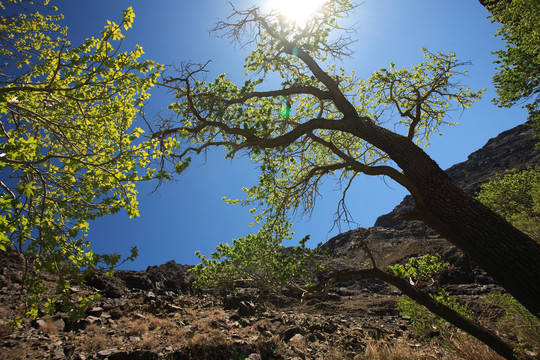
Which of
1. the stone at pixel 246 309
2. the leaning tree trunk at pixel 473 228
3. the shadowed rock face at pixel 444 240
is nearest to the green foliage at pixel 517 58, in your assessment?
the leaning tree trunk at pixel 473 228

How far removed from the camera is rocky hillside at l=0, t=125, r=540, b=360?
9.03 metres

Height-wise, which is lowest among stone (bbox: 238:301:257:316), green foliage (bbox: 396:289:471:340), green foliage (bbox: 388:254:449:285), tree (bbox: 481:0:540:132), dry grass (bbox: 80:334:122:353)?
green foliage (bbox: 396:289:471:340)

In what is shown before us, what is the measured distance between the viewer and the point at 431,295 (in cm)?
594

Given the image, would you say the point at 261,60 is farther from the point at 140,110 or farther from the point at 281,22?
the point at 140,110

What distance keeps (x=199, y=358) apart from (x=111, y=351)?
325cm

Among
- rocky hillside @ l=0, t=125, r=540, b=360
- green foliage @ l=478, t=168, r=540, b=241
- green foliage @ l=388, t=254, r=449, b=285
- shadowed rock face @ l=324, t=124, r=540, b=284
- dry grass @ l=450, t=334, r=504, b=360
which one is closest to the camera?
dry grass @ l=450, t=334, r=504, b=360

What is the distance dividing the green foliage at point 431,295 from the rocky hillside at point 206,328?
1.52 ft

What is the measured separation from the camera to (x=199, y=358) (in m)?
10.3

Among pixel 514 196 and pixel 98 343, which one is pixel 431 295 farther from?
→ pixel 98 343

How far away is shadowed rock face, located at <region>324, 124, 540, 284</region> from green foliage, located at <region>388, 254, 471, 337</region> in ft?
83.9

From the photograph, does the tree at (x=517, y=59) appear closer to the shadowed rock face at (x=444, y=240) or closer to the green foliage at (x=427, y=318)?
the green foliage at (x=427, y=318)

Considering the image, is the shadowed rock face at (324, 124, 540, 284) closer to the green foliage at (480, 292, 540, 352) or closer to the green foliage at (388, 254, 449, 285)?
the green foliage at (480, 292, 540, 352)

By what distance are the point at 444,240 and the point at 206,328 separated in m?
34.0

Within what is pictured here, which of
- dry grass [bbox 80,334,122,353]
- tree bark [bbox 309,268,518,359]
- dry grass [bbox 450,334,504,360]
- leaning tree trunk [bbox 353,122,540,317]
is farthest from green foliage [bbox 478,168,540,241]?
dry grass [bbox 80,334,122,353]
